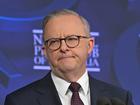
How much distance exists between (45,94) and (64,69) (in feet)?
0.43

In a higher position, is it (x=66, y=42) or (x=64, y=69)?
(x=66, y=42)

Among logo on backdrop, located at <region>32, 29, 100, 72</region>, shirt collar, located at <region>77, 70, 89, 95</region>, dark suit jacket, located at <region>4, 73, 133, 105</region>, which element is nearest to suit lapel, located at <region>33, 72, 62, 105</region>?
dark suit jacket, located at <region>4, 73, 133, 105</region>

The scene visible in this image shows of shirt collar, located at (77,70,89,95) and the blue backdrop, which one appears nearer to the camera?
shirt collar, located at (77,70,89,95)

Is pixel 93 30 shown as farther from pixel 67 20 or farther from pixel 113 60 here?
pixel 67 20

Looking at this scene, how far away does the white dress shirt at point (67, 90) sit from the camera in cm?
167

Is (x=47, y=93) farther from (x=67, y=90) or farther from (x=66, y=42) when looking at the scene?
(x=66, y=42)

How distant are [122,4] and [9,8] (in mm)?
632

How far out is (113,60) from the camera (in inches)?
98.8

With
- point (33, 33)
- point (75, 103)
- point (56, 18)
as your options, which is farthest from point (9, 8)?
point (75, 103)

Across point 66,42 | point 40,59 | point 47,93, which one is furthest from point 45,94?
point 40,59

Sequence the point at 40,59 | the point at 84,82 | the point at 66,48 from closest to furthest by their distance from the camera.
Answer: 1. the point at 66,48
2. the point at 84,82
3. the point at 40,59

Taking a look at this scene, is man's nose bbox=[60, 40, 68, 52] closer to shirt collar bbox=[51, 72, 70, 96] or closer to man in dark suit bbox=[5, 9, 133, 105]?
man in dark suit bbox=[5, 9, 133, 105]

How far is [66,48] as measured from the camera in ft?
5.25

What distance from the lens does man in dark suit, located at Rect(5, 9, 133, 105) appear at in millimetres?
1620
